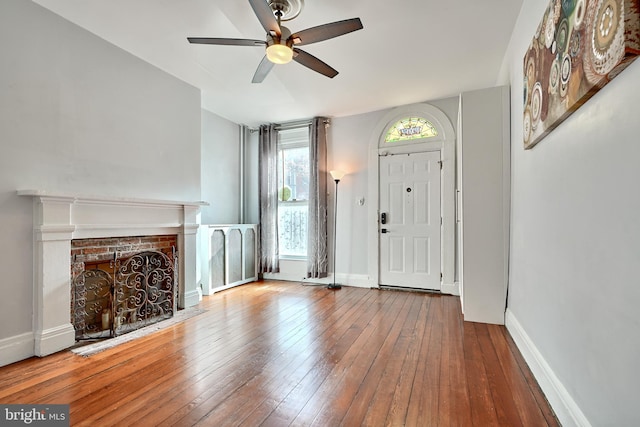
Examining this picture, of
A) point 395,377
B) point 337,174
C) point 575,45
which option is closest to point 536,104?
point 575,45

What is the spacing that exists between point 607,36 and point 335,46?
2.28m

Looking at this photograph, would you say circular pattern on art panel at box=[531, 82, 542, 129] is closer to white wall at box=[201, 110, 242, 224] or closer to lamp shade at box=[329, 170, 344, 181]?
lamp shade at box=[329, 170, 344, 181]

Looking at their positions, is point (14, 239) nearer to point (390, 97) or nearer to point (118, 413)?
point (118, 413)

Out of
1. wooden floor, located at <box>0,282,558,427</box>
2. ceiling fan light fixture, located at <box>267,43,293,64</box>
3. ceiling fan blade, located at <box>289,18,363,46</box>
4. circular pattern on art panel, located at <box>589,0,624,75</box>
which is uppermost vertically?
ceiling fan blade, located at <box>289,18,363,46</box>

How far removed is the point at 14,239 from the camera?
2.25m

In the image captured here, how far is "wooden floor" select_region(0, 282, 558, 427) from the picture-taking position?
157 centimetres

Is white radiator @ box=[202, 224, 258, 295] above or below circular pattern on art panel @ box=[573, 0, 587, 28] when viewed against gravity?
below

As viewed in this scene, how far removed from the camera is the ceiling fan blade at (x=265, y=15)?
1844 mm

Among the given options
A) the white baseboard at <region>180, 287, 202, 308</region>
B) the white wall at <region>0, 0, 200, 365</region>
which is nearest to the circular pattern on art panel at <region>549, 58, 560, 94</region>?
the white wall at <region>0, 0, 200, 365</region>

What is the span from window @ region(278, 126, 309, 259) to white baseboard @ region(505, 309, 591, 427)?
345cm

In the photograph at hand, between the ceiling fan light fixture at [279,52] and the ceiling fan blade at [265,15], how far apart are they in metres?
0.08

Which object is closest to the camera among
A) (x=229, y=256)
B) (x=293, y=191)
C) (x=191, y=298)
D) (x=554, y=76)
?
(x=554, y=76)

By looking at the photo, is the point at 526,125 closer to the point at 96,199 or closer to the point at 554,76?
the point at 554,76

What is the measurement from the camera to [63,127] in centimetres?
255
